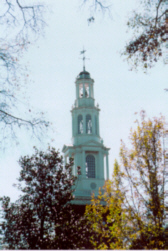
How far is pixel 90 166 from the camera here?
42.3m

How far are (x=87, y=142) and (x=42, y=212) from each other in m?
32.0

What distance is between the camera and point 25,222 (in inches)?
381

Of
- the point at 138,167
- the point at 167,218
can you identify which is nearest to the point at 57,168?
the point at 138,167

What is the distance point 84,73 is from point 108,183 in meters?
33.5

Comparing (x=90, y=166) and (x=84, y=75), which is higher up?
(x=84, y=75)

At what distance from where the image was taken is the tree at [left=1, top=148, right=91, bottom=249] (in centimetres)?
958

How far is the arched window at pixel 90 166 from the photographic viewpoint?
41906mm

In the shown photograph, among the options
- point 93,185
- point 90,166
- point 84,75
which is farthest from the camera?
point 84,75

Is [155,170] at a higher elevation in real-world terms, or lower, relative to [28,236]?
higher

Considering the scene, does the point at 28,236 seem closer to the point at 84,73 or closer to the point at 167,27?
the point at 167,27

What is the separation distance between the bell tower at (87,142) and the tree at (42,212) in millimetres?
29598

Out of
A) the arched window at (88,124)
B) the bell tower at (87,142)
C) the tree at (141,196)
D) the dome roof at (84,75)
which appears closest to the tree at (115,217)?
the tree at (141,196)

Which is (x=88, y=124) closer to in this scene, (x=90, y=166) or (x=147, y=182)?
(x=90, y=166)

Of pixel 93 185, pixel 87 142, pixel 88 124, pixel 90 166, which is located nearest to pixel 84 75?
pixel 88 124
